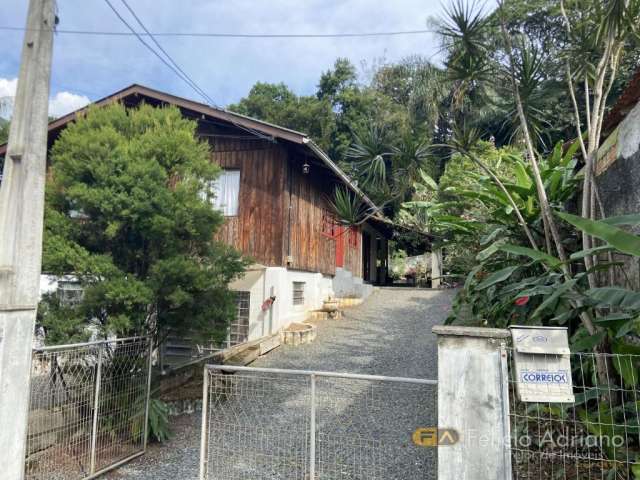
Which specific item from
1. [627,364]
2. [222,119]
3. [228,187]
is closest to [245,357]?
[228,187]

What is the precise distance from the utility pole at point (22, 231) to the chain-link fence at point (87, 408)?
2.44ft

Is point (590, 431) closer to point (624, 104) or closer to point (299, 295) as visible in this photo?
point (624, 104)

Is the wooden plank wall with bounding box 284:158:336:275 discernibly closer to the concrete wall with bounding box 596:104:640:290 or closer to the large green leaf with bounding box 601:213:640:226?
the concrete wall with bounding box 596:104:640:290

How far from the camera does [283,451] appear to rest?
4703mm

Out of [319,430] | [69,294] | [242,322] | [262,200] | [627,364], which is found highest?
[262,200]

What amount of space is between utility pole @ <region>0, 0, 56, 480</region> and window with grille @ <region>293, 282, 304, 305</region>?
8118 mm

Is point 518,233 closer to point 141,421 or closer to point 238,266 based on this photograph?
point 238,266

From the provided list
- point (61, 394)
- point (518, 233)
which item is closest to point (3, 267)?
point (61, 394)

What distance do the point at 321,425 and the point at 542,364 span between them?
3.09 meters

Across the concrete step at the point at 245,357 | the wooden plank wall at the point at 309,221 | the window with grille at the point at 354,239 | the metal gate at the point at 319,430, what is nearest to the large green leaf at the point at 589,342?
the metal gate at the point at 319,430

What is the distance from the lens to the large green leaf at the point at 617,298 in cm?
281

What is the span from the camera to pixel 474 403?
9.50 ft

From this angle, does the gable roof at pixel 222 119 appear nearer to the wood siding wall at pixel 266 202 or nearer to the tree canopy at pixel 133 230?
the wood siding wall at pixel 266 202

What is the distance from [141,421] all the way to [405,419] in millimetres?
3199
